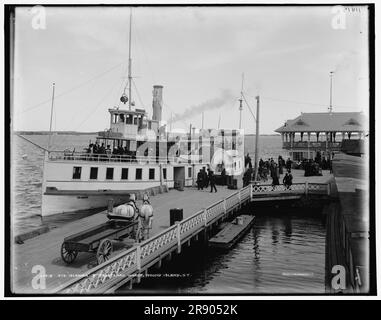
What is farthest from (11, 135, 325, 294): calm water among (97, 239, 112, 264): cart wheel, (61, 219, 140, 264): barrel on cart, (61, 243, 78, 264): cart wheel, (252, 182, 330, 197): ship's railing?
(252, 182, 330, 197): ship's railing

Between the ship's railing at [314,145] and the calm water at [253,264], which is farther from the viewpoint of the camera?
the ship's railing at [314,145]

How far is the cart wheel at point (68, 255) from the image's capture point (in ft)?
32.6

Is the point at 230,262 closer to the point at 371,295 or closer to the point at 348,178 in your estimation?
the point at 348,178

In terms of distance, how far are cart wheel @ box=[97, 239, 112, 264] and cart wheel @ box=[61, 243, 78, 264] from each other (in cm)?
70

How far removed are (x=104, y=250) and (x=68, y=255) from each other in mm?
923

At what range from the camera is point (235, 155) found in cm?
3106

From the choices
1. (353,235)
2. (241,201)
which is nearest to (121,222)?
(353,235)

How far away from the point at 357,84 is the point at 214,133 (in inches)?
806

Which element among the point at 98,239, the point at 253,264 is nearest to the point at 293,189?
the point at 253,264

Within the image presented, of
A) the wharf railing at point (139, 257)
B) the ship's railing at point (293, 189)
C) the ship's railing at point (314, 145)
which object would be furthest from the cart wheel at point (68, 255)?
the ship's railing at point (314, 145)

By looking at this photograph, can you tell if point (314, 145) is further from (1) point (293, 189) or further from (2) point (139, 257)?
(2) point (139, 257)

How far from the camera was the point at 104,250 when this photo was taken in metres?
10.2

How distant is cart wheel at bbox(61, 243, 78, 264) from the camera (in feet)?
32.6

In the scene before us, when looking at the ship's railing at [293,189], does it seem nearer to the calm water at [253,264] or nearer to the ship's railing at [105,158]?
the calm water at [253,264]
